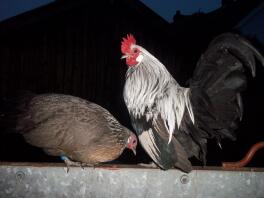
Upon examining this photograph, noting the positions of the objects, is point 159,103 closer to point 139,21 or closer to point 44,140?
point 44,140

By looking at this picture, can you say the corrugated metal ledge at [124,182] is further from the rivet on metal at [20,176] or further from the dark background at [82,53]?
the dark background at [82,53]

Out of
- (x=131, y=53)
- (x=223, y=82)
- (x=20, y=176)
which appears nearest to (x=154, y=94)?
(x=131, y=53)

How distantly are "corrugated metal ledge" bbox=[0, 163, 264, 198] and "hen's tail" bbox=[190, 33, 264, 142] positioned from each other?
1057 mm

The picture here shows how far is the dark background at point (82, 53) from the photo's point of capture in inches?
327

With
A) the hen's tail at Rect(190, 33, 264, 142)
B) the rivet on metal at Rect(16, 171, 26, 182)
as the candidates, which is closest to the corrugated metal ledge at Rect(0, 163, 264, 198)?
the rivet on metal at Rect(16, 171, 26, 182)

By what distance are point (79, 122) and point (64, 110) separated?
0.24 metres

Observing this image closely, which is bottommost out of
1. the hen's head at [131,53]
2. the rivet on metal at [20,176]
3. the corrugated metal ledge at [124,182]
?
the corrugated metal ledge at [124,182]

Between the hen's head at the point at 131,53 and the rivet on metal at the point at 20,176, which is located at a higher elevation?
the hen's head at the point at 131,53

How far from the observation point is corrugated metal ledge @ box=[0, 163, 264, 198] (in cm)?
238

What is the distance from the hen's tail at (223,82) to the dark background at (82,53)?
4576 millimetres

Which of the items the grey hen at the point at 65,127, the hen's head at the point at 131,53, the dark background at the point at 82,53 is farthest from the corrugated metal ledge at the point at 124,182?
the dark background at the point at 82,53

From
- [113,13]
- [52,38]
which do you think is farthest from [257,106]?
[52,38]

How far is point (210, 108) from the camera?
11.9 feet

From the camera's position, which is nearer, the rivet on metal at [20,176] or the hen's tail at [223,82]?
the rivet on metal at [20,176]
